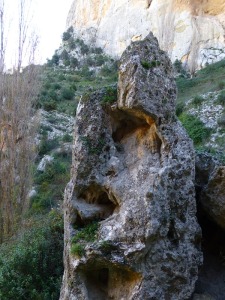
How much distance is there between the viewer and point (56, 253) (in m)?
6.78

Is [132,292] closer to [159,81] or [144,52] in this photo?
[159,81]

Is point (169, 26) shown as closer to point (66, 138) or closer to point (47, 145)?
point (66, 138)

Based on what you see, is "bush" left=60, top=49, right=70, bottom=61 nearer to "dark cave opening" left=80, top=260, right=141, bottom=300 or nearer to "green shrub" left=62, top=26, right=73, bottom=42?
"green shrub" left=62, top=26, right=73, bottom=42

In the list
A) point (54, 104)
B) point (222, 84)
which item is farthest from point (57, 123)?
point (222, 84)

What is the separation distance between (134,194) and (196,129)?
11049 millimetres

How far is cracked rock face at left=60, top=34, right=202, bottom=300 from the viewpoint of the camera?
382cm

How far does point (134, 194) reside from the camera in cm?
405

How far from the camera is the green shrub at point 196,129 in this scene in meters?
14.2

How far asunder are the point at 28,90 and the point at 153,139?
314 inches

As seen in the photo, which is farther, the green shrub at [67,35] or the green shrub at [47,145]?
the green shrub at [67,35]

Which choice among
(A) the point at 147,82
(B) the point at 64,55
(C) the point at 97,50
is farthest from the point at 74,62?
(A) the point at 147,82

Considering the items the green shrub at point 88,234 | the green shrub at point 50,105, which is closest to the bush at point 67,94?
the green shrub at point 50,105

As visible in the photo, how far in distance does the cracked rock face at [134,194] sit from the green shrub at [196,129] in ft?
32.2

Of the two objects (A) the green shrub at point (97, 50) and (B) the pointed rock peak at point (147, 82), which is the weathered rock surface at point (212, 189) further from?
(A) the green shrub at point (97, 50)
